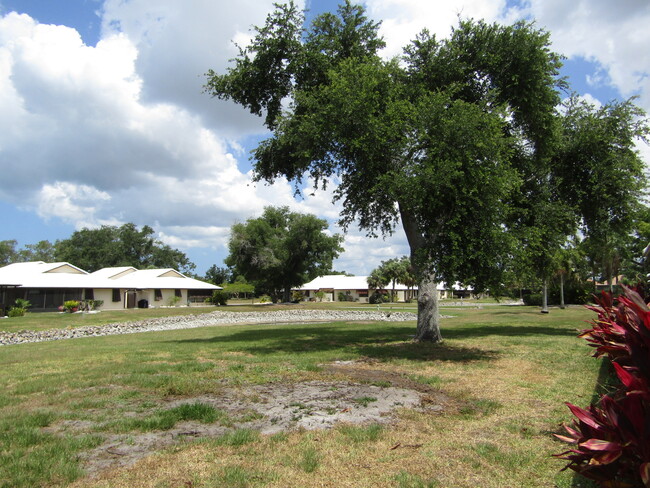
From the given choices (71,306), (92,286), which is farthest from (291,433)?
(92,286)

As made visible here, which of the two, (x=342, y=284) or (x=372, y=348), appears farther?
(x=342, y=284)

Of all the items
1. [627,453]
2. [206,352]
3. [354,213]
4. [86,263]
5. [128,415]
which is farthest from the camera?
[86,263]

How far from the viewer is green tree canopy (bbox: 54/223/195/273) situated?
9812 centimetres

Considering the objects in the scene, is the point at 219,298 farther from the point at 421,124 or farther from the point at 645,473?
the point at 645,473

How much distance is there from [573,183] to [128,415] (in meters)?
18.7

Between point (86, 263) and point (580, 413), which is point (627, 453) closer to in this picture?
point (580, 413)

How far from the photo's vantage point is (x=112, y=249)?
9862cm

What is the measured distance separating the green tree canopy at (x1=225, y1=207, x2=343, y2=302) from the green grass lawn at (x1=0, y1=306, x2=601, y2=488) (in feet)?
175

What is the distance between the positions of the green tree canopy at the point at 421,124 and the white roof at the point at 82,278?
37.7m

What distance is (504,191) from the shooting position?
12.0m

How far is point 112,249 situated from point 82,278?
50.7 metres

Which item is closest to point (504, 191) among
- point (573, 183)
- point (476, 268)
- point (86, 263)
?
point (476, 268)

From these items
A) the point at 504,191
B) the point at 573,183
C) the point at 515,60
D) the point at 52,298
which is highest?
the point at 515,60

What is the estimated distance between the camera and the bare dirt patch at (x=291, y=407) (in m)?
5.00
